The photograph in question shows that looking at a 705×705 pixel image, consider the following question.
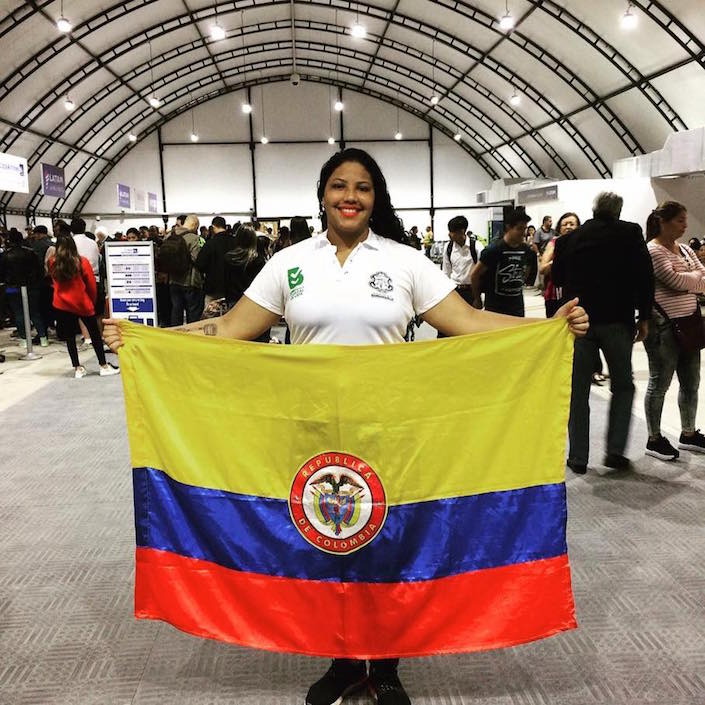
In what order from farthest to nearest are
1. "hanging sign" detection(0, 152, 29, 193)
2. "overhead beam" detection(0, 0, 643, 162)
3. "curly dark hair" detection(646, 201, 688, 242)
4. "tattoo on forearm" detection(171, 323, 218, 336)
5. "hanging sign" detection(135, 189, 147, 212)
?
"hanging sign" detection(135, 189, 147, 212) < "overhead beam" detection(0, 0, 643, 162) < "hanging sign" detection(0, 152, 29, 193) < "curly dark hair" detection(646, 201, 688, 242) < "tattoo on forearm" detection(171, 323, 218, 336)

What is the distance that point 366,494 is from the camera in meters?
1.87

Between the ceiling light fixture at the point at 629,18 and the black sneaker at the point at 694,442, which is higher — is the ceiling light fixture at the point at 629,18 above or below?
above

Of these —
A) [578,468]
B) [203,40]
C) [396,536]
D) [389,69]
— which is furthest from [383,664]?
[389,69]

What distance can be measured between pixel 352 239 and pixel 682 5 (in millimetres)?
13210

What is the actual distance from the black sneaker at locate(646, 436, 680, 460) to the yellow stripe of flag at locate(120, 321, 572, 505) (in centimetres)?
264

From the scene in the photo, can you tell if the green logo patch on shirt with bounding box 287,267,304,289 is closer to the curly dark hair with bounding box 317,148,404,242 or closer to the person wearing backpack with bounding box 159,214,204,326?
the curly dark hair with bounding box 317,148,404,242

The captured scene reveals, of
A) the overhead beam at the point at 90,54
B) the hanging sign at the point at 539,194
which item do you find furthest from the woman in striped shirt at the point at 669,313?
the overhead beam at the point at 90,54

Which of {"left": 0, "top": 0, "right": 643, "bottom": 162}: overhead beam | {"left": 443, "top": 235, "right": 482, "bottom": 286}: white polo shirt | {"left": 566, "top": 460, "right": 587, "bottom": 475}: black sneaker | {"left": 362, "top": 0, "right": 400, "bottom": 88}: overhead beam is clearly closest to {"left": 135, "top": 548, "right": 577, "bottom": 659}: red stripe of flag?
{"left": 566, "top": 460, "right": 587, "bottom": 475}: black sneaker

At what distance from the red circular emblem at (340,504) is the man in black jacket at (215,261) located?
5097 mm

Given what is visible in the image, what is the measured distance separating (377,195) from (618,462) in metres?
2.80

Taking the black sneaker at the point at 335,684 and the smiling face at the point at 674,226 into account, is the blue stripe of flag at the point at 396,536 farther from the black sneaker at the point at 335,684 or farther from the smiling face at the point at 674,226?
the smiling face at the point at 674,226

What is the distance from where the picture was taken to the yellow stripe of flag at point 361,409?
1.87 metres

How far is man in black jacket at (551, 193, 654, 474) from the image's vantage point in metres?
3.81

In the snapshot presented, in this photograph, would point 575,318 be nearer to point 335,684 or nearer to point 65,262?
point 335,684
